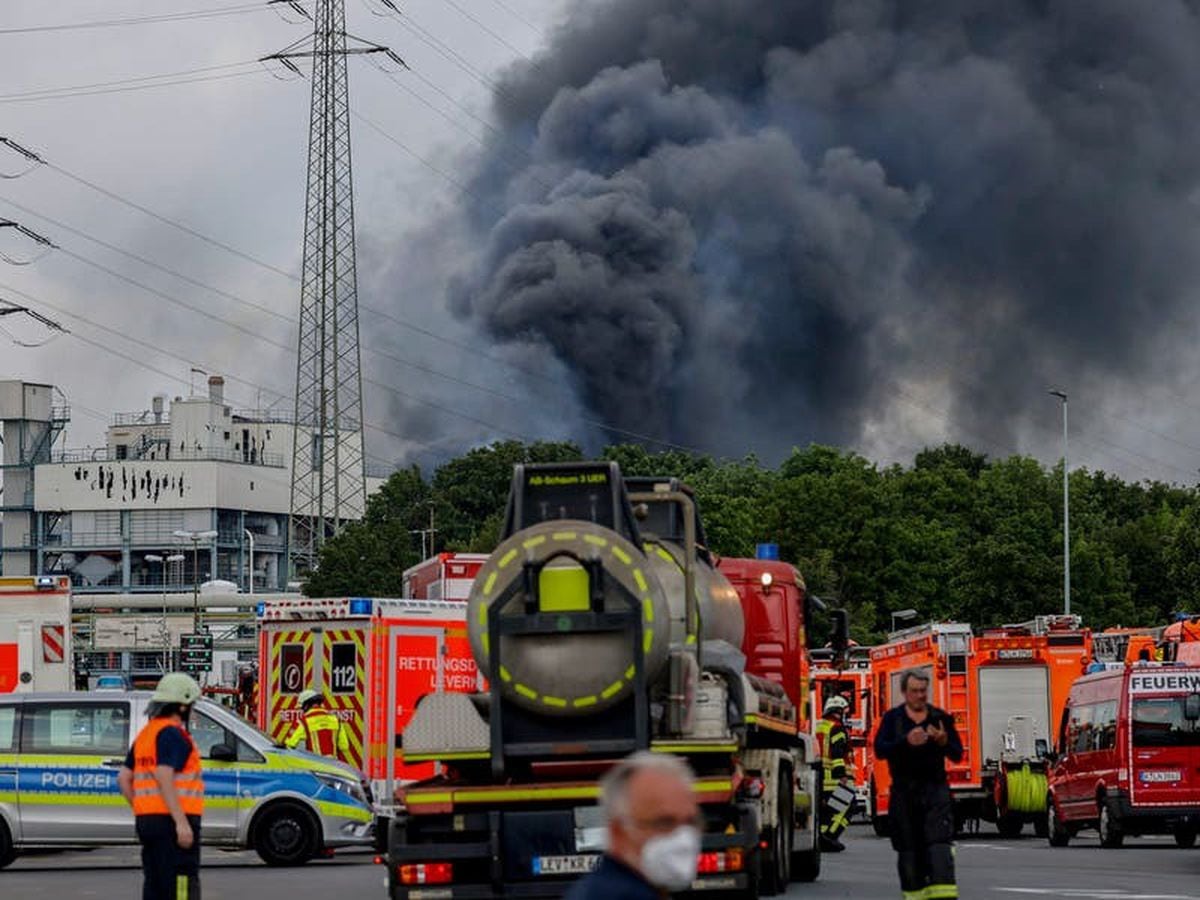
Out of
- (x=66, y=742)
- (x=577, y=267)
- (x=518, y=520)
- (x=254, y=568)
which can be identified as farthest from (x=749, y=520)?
(x=518, y=520)

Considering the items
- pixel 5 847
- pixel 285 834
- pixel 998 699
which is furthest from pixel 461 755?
pixel 998 699

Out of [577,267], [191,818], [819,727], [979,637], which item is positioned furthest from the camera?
[577,267]

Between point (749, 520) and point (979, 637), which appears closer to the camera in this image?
point (979, 637)

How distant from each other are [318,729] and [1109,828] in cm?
976

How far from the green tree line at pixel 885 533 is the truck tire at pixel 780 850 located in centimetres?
5420

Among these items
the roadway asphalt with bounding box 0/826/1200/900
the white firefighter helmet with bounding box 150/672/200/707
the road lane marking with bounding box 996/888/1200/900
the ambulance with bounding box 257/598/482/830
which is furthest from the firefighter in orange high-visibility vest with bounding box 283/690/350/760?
the white firefighter helmet with bounding box 150/672/200/707

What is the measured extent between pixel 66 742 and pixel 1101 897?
34.5 feet

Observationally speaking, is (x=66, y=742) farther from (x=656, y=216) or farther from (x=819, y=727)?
(x=656, y=216)

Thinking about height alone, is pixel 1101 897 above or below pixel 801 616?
below

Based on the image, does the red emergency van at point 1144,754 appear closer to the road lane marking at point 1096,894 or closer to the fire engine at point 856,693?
the fire engine at point 856,693

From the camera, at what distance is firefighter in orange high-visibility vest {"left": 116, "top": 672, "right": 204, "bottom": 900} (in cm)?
1362

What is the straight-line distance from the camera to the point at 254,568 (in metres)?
153

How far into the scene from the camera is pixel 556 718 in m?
15.9

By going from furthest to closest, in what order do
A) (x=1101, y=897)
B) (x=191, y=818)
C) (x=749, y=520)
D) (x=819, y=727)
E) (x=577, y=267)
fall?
1. (x=577, y=267)
2. (x=749, y=520)
3. (x=819, y=727)
4. (x=1101, y=897)
5. (x=191, y=818)
